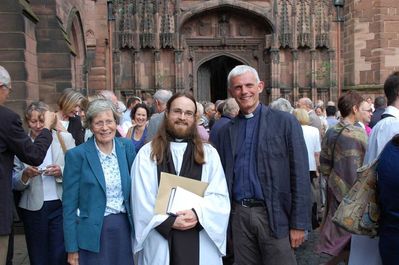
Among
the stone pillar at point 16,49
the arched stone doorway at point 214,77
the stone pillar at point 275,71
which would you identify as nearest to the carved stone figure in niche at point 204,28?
the arched stone doorway at point 214,77

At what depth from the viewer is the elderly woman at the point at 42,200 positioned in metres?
4.14

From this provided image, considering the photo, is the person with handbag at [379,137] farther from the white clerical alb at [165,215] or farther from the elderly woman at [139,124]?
the elderly woman at [139,124]

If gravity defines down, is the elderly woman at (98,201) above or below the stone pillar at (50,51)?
below

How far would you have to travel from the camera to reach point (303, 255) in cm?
583

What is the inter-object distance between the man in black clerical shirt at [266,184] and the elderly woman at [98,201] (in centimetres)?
75

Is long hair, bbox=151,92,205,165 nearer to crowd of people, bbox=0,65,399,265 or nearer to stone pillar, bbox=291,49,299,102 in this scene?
crowd of people, bbox=0,65,399,265

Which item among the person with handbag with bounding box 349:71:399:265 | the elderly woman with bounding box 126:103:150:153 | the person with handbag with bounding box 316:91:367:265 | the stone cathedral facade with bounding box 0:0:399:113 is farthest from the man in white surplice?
the stone cathedral facade with bounding box 0:0:399:113

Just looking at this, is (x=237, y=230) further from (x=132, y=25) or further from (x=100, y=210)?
(x=132, y=25)

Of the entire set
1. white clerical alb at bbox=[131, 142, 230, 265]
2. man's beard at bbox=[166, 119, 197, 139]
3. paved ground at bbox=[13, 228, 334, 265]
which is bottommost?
paved ground at bbox=[13, 228, 334, 265]

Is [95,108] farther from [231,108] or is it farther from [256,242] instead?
[231,108]

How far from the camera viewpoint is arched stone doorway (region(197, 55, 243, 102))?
18.1m

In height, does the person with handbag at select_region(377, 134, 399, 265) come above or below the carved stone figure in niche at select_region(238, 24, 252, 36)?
below

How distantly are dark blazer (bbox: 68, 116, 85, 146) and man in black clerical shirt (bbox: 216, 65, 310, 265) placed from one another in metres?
2.21

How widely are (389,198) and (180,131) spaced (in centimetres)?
131
